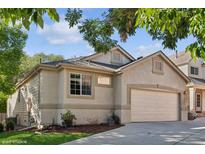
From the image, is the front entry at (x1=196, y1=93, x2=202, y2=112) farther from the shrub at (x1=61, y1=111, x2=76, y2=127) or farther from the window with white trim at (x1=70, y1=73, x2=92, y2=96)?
the shrub at (x1=61, y1=111, x2=76, y2=127)

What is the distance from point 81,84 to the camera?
12.8m

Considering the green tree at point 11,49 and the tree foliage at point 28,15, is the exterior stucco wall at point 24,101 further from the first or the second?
the tree foliage at point 28,15

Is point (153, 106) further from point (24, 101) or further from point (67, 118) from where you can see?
point (24, 101)

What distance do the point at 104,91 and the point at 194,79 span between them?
939 cm

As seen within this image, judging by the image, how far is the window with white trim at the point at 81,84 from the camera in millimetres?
12570

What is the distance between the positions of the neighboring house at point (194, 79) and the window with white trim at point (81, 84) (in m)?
8.14

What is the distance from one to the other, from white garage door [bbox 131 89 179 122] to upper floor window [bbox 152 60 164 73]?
1080 millimetres

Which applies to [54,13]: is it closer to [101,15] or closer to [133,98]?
[101,15]

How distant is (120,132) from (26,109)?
6.37 meters

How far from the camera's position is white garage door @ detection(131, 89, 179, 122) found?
13633 mm

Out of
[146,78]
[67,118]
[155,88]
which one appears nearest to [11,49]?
[67,118]

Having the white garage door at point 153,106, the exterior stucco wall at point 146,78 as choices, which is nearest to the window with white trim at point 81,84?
the exterior stucco wall at point 146,78

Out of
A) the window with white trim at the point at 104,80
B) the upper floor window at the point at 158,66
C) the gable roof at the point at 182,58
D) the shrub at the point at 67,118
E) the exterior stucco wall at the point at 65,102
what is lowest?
the shrub at the point at 67,118

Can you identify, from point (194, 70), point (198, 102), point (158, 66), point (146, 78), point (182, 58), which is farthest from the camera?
point (182, 58)
